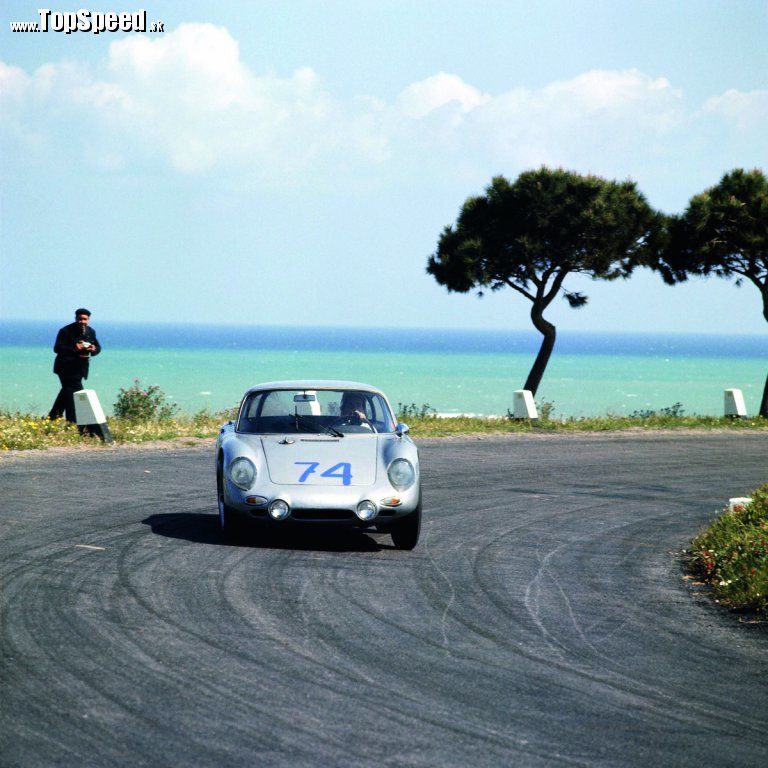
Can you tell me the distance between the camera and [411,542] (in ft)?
34.4

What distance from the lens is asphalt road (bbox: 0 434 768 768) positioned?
521cm

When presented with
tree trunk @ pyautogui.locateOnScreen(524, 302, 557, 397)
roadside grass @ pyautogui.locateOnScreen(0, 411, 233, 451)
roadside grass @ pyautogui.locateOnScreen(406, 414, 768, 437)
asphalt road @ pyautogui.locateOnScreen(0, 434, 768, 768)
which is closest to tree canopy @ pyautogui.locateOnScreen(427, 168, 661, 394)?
tree trunk @ pyautogui.locateOnScreen(524, 302, 557, 397)

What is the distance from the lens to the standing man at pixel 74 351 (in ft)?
64.4

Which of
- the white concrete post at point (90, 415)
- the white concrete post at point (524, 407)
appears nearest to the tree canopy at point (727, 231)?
the white concrete post at point (524, 407)

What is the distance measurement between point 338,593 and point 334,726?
122 inches

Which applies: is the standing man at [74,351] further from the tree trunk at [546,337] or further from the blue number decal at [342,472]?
the tree trunk at [546,337]

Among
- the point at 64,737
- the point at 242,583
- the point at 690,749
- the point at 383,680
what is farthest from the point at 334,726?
the point at 242,583

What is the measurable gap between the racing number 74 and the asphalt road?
685mm

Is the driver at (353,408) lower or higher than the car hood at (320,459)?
higher

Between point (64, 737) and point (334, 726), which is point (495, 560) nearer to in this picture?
point (334, 726)

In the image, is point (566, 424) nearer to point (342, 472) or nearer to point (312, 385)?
point (312, 385)

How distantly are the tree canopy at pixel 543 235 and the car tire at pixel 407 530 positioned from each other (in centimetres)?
2033

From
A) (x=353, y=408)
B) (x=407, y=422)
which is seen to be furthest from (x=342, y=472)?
(x=407, y=422)

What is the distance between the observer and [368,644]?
6969 mm
